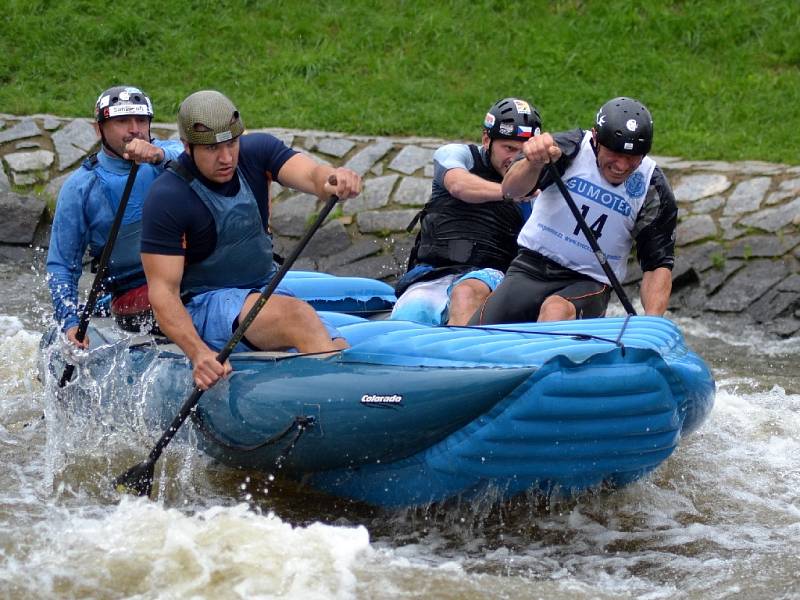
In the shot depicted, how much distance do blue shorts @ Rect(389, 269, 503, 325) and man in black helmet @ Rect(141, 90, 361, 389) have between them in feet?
2.72

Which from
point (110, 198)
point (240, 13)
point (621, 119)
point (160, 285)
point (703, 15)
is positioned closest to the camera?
point (160, 285)

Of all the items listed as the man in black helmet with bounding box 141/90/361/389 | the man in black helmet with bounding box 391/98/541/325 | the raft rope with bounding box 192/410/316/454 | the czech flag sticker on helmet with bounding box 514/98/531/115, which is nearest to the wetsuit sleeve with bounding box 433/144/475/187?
the man in black helmet with bounding box 391/98/541/325

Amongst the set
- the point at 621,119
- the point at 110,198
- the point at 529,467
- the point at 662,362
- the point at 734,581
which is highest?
the point at 621,119

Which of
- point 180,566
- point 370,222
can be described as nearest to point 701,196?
point 370,222

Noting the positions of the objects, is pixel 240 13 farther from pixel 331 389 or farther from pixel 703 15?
pixel 331 389

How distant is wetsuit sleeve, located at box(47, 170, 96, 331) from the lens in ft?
20.4

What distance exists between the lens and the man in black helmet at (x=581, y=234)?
593 centimetres

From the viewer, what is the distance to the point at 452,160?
6.52m

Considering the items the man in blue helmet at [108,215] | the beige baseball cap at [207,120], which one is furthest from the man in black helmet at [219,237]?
the man in blue helmet at [108,215]

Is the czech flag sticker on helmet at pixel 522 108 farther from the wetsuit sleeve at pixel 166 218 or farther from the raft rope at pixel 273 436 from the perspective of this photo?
the raft rope at pixel 273 436

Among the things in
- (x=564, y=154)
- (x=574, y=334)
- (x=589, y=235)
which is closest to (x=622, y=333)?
(x=574, y=334)

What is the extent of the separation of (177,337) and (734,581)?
235 centimetres

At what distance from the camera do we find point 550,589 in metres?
4.93

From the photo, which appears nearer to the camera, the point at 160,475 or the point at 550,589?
the point at 550,589
